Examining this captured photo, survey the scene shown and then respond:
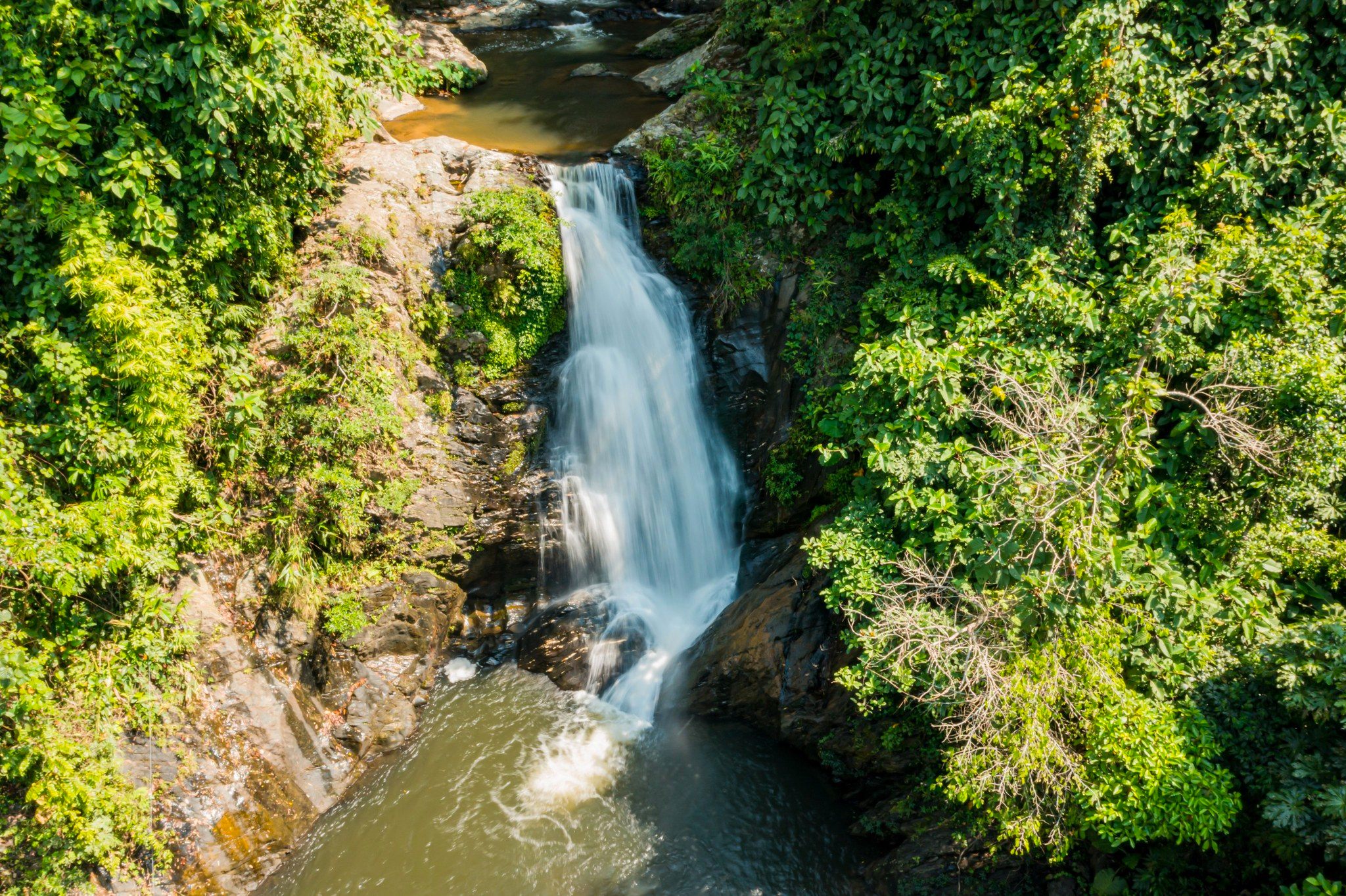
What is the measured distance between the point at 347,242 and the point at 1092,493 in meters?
9.49

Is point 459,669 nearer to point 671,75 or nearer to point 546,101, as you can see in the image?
point 546,101

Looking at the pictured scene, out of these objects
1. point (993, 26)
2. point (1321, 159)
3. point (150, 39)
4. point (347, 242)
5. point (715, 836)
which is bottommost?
point (715, 836)

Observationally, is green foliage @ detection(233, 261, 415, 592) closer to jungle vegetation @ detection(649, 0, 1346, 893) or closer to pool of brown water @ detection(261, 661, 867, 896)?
pool of brown water @ detection(261, 661, 867, 896)

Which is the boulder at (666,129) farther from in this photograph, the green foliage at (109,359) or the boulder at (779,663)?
the boulder at (779,663)

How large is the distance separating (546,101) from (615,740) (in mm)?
12539

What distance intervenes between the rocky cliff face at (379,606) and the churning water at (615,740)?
476 mm

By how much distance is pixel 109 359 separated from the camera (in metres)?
7.27

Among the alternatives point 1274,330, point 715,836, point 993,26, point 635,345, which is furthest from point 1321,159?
point 715,836

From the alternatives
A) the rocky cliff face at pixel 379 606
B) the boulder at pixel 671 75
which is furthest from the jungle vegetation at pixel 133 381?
the boulder at pixel 671 75

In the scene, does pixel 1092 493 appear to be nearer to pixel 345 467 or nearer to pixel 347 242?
pixel 345 467

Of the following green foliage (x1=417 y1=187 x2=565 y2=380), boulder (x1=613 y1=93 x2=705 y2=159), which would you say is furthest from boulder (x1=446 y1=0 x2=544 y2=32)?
green foliage (x1=417 y1=187 x2=565 y2=380)

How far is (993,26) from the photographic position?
28.3ft

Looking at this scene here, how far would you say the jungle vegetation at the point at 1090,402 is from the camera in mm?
5621

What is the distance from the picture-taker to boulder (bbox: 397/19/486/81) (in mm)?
15494
